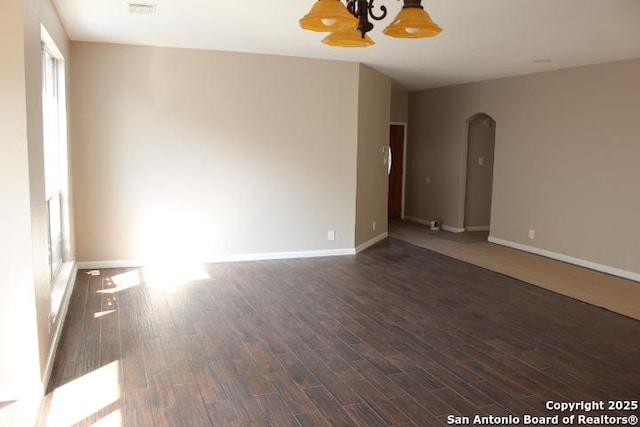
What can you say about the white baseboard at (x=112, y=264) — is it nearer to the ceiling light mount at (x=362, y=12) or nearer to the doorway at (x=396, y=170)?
the ceiling light mount at (x=362, y=12)

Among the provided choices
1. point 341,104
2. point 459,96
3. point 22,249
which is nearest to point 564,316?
point 341,104

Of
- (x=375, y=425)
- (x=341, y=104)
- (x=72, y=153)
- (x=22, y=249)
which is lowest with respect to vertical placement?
(x=375, y=425)

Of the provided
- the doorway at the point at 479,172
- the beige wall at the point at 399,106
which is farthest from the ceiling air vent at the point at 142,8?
the beige wall at the point at 399,106

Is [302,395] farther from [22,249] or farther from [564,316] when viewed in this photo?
[564,316]

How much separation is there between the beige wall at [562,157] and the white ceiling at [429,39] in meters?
0.36

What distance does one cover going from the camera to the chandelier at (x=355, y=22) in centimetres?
220

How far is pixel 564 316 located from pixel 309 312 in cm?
223

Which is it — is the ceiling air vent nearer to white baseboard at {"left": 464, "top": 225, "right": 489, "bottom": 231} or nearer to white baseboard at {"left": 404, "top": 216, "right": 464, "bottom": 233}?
white baseboard at {"left": 404, "top": 216, "right": 464, "bottom": 233}

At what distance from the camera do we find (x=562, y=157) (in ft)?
22.5

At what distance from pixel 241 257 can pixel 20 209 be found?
152 inches

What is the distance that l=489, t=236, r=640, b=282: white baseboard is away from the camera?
6023 millimetres

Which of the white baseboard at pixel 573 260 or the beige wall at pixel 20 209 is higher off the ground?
the beige wall at pixel 20 209

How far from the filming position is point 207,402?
2965mm

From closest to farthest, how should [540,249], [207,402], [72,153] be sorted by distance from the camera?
[207,402]
[72,153]
[540,249]
